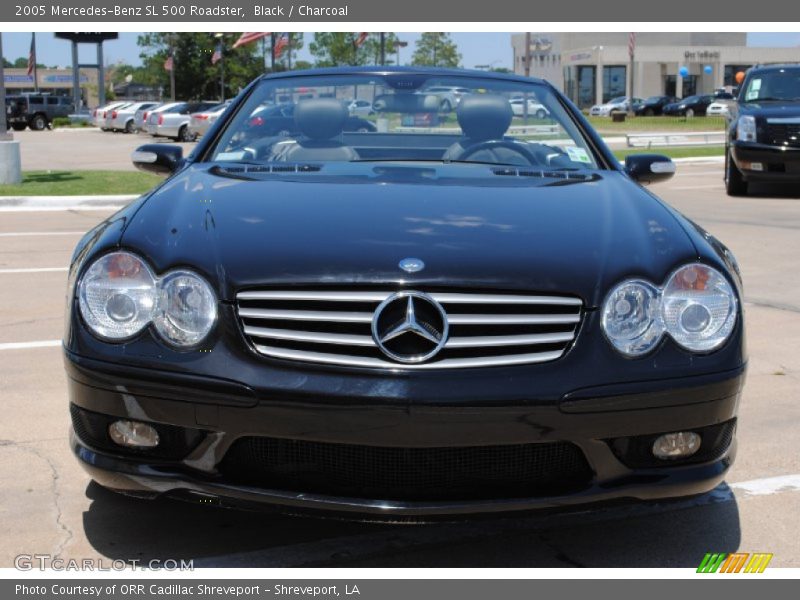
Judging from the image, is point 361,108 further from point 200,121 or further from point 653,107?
point 653,107

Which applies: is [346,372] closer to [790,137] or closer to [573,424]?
[573,424]

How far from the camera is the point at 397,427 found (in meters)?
2.67

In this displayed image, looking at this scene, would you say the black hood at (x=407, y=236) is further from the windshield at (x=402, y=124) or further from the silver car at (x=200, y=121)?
the silver car at (x=200, y=121)

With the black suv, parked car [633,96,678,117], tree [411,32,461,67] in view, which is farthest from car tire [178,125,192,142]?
tree [411,32,461,67]

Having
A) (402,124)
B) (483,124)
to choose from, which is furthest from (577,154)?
(402,124)

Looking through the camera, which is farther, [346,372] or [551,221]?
[551,221]

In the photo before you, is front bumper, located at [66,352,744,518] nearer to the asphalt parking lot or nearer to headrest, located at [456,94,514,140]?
the asphalt parking lot

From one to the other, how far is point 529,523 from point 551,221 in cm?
95

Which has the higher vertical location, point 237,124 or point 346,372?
point 237,124

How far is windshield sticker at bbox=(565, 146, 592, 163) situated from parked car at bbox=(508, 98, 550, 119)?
1.05ft

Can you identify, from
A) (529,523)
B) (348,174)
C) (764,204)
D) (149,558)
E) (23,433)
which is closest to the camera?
(149,558)

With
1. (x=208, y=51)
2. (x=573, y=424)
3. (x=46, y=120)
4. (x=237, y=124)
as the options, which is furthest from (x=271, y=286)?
(x=208, y=51)

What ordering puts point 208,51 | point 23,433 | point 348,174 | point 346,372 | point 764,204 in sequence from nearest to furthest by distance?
1. point 346,372
2. point 348,174
3. point 23,433
4. point 764,204
5. point 208,51

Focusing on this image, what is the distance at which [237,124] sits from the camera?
445cm
